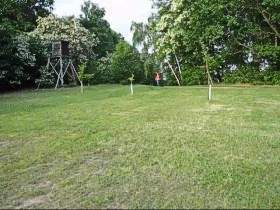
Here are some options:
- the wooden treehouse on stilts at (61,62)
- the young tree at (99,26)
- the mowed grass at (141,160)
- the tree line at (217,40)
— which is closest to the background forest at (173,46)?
the tree line at (217,40)

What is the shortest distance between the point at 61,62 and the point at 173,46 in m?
7.93

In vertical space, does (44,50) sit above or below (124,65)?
above

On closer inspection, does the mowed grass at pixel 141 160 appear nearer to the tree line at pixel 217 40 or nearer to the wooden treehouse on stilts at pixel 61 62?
the tree line at pixel 217 40

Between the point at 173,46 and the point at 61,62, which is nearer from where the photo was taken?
the point at 61,62

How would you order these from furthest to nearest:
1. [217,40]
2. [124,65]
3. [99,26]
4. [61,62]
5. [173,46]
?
1. [99,26]
2. [124,65]
3. [173,46]
4. [61,62]
5. [217,40]

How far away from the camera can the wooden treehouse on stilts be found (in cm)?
3100

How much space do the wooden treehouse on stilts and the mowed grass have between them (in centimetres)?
1798

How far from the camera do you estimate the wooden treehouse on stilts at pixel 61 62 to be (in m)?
31.0

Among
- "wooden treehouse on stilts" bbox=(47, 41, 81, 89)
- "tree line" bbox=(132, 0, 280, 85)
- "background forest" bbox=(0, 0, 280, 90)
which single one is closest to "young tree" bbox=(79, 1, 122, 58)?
"background forest" bbox=(0, 0, 280, 90)

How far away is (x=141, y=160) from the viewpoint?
7.70 meters

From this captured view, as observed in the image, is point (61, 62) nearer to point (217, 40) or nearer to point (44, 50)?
point (44, 50)

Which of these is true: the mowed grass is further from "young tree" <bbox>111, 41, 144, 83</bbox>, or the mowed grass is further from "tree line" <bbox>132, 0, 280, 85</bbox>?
"young tree" <bbox>111, 41, 144, 83</bbox>

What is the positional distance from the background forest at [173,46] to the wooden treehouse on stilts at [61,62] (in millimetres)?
534

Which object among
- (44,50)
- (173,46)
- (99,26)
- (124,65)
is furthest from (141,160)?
(99,26)
